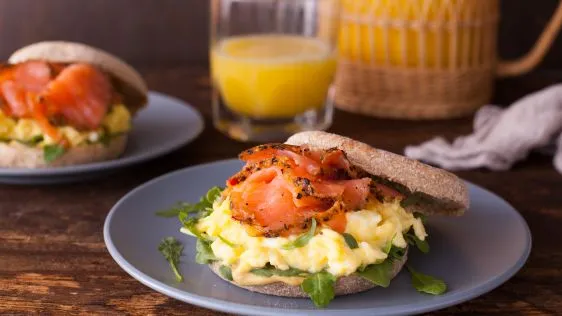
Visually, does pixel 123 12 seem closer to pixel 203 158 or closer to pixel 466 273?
pixel 203 158

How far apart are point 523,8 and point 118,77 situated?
198 centimetres

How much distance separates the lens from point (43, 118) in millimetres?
2293

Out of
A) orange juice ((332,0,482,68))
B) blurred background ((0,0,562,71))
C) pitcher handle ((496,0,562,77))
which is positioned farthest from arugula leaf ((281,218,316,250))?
blurred background ((0,0,562,71))

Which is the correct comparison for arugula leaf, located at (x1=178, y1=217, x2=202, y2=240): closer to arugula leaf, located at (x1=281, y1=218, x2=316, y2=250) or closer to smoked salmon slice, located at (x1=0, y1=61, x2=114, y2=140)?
arugula leaf, located at (x1=281, y1=218, x2=316, y2=250)

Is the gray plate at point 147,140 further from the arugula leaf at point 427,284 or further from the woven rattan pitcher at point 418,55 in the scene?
the arugula leaf at point 427,284

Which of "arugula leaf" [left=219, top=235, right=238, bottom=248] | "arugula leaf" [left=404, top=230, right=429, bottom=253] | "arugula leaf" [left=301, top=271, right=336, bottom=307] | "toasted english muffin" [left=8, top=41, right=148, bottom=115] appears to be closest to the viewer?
"arugula leaf" [left=301, top=271, right=336, bottom=307]

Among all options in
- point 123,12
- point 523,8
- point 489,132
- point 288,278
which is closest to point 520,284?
point 288,278

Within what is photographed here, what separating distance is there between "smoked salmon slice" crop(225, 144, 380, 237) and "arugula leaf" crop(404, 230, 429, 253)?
133mm

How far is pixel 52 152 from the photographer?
226 cm

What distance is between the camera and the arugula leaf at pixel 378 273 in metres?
1.55

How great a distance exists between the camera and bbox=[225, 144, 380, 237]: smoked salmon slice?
1.59 metres

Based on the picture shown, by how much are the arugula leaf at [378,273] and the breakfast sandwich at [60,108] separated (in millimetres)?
1024

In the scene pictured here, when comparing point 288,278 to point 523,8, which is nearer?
point 288,278

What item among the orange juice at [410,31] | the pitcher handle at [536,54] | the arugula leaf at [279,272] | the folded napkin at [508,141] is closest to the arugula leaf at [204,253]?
the arugula leaf at [279,272]
